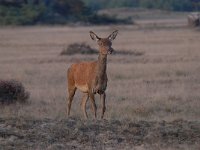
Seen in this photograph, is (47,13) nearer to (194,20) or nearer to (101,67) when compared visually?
(194,20)

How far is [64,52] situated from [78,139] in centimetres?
2483

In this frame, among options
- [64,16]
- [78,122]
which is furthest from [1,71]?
[64,16]

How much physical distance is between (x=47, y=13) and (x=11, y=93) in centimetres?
6188

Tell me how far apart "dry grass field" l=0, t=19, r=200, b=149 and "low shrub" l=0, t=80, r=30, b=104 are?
0.33 m

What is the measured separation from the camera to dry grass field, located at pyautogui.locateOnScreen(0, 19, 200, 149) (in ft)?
56.6

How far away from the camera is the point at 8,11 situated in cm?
7738

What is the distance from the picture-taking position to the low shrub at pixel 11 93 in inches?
751

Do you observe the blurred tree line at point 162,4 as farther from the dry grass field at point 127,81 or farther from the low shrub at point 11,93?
the low shrub at point 11,93

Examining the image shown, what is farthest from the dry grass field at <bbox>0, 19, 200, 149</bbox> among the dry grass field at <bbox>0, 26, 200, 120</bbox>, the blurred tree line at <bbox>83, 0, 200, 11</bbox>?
the blurred tree line at <bbox>83, 0, 200, 11</bbox>

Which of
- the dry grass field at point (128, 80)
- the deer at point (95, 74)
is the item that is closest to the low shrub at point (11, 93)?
the dry grass field at point (128, 80)

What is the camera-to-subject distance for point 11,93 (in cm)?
1927

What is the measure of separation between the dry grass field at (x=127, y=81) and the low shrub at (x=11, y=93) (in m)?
0.33

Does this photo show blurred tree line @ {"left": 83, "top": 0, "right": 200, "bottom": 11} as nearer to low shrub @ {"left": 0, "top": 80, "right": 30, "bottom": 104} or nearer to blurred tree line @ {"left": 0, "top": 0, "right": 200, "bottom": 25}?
blurred tree line @ {"left": 0, "top": 0, "right": 200, "bottom": 25}

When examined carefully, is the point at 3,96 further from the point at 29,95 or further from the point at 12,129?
the point at 12,129
